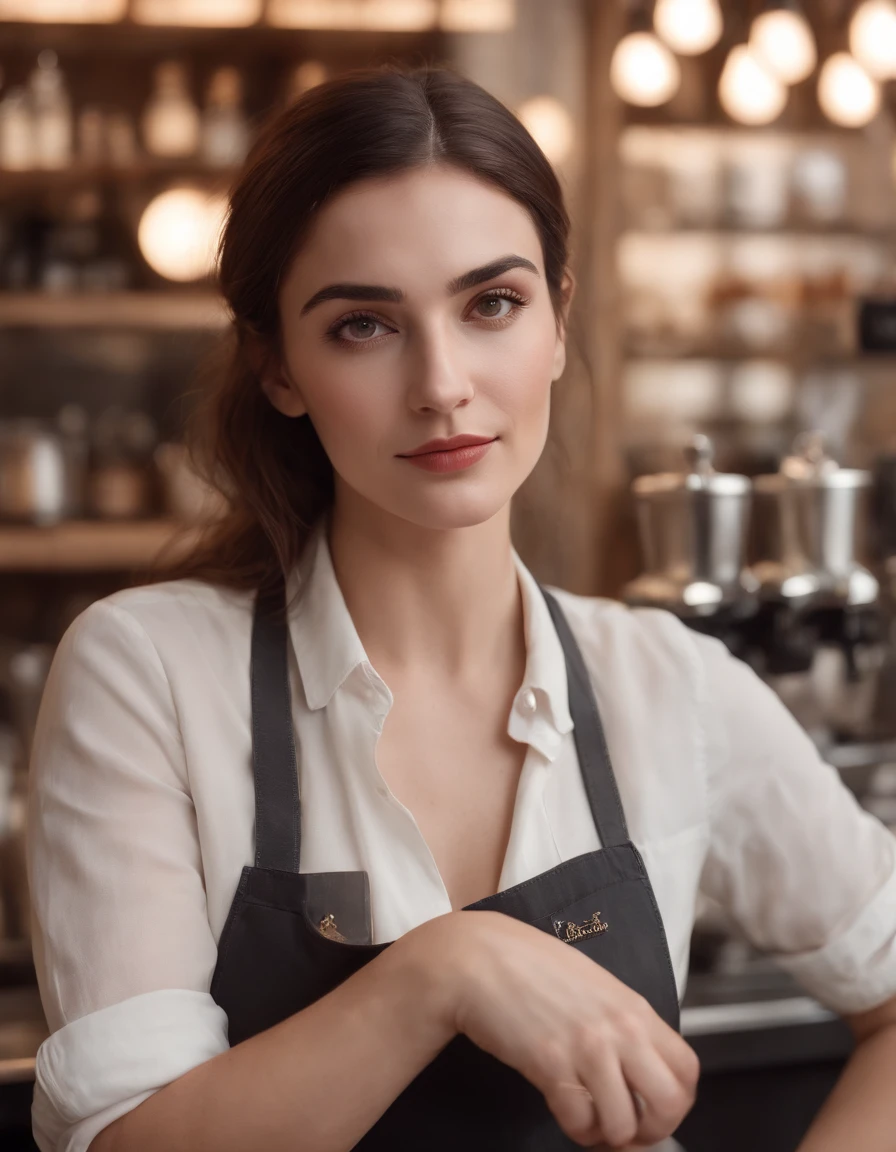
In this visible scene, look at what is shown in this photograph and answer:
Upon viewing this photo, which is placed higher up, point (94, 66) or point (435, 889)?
point (94, 66)

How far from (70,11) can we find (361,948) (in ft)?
8.96

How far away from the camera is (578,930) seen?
103 centimetres

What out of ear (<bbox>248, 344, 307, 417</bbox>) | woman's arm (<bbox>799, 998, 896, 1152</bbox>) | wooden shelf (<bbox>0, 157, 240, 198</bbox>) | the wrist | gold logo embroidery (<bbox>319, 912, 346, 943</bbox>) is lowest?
woman's arm (<bbox>799, 998, 896, 1152</bbox>)

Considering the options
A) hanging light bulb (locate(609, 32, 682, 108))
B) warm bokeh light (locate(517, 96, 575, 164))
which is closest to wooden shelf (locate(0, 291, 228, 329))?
warm bokeh light (locate(517, 96, 575, 164))

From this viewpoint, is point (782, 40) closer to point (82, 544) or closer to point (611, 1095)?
point (82, 544)

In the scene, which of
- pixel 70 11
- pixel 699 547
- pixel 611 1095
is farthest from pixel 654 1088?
pixel 70 11

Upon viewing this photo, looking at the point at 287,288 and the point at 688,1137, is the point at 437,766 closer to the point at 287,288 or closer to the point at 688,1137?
the point at 287,288

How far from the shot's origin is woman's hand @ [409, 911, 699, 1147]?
31.6 inches

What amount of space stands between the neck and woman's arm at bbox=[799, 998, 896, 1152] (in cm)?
44

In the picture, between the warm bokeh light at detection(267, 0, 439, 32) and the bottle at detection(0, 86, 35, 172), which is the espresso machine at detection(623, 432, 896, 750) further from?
the bottle at detection(0, 86, 35, 172)

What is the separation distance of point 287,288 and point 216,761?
15.5 inches

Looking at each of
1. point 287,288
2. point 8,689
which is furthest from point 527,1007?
point 8,689

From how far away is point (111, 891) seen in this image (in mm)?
903

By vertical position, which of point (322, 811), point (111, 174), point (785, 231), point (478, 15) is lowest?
point (322, 811)
